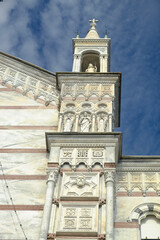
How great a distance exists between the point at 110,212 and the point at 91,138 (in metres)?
2.39

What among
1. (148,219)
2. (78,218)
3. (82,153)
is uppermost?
(82,153)

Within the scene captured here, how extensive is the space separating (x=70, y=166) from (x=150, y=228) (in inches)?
96.9

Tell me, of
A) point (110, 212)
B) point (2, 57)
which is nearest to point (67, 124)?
point (110, 212)

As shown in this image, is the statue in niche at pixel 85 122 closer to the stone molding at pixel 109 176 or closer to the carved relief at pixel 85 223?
the stone molding at pixel 109 176

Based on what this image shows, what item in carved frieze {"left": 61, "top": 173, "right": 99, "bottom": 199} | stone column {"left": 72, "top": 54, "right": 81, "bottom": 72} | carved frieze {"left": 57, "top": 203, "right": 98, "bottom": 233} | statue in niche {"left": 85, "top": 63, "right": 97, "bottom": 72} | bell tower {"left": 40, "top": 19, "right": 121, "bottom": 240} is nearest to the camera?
carved frieze {"left": 57, "top": 203, "right": 98, "bottom": 233}

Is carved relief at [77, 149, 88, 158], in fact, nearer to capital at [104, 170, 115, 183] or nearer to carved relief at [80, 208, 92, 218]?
capital at [104, 170, 115, 183]

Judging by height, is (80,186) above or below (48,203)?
above

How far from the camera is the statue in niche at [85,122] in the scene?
43.4 ft

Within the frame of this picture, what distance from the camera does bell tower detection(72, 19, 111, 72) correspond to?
16.2 meters

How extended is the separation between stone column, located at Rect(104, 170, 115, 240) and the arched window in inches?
31.0

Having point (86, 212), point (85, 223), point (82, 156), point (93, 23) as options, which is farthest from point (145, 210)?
point (93, 23)

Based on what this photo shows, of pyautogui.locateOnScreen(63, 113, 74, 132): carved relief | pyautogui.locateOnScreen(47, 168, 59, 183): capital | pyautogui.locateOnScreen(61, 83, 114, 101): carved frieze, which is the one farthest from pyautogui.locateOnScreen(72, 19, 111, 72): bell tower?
pyautogui.locateOnScreen(47, 168, 59, 183): capital

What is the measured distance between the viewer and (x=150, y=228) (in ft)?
37.9

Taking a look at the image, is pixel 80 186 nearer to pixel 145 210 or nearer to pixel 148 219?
pixel 145 210
